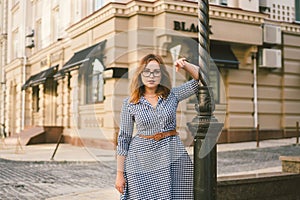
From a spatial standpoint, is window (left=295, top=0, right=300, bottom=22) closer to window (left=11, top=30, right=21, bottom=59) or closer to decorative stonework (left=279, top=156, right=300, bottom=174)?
decorative stonework (left=279, top=156, right=300, bottom=174)

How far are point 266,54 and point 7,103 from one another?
58.4 ft

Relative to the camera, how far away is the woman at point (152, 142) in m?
3.00

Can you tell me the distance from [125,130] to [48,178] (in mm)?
5864

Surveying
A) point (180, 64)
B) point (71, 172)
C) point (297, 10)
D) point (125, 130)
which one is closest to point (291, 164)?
point (180, 64)

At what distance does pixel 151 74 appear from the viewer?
2.95 meters

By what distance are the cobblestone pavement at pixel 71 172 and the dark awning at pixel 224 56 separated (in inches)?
128

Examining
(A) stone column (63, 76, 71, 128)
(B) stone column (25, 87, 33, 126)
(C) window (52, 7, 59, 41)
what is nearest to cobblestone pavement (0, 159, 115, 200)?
(A) stone column (63, 76, 71, 128)

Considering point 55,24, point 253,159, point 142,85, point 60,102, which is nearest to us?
point 142,85

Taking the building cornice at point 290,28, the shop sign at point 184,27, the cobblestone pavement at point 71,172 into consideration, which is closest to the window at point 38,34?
the shop sign at point 184,27

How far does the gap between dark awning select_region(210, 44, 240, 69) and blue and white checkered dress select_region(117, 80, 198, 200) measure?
11.6m

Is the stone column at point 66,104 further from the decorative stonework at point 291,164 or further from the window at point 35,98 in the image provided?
the decorative stonework at point 291,164

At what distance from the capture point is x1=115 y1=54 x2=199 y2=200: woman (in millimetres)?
2998

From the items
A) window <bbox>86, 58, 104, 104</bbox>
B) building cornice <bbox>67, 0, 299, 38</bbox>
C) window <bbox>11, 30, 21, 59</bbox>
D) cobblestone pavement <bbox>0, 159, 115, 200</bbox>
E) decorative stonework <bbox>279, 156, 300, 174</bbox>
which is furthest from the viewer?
window <bbox>11, 30, 21, 59</bbox>

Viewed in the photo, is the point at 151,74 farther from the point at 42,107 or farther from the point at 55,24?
the point at 42,107
